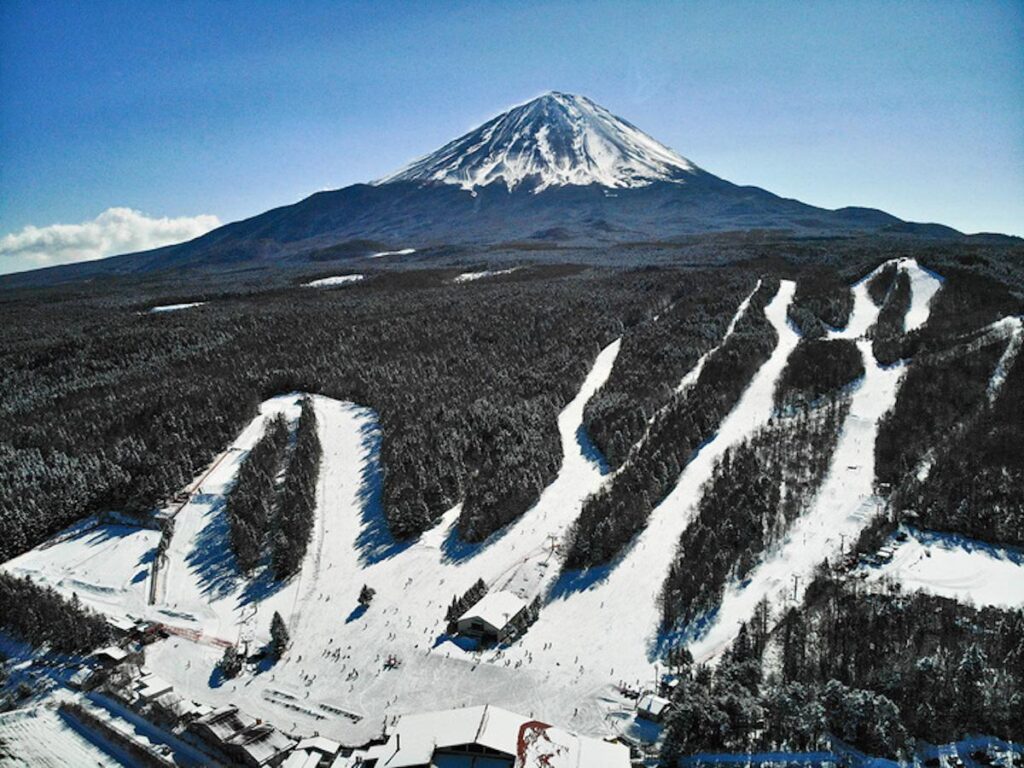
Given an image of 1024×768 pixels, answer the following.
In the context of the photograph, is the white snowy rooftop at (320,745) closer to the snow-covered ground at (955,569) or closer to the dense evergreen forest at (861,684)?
the dense evergreen forest at (861,684)

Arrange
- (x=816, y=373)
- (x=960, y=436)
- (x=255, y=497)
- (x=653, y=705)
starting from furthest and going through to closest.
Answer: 1. (x=816, y=373)
2. (x=255, y=497)
3. (x=960, y=436)
4. (x=653, y=705)

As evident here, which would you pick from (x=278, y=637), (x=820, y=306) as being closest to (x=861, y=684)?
(x=278, y=637)

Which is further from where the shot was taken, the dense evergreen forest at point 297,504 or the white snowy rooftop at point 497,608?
the dense evergreen forest at point 297,504

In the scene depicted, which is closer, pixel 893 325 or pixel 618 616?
pixel 618 616

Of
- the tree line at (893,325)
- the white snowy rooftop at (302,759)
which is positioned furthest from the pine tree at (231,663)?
the tree line at (893,325)

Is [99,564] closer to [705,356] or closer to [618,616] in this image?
[618,616]

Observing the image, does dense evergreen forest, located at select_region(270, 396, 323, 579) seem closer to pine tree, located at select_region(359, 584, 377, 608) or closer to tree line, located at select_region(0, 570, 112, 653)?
A: pine tree, located at select_region(359, 584, 377, 608)
